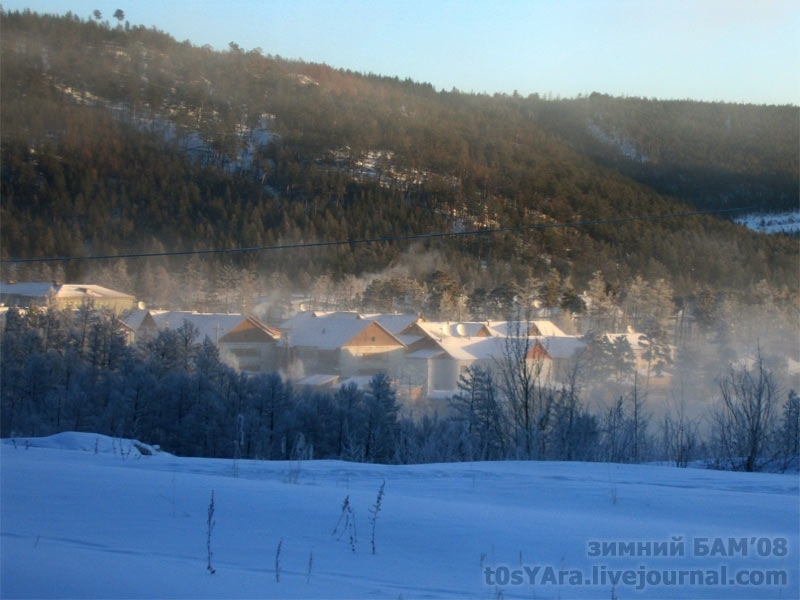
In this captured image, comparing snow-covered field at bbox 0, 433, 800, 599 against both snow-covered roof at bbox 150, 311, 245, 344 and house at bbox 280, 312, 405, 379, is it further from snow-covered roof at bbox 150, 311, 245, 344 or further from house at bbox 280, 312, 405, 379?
house at bbox 280, 312, 405, 379

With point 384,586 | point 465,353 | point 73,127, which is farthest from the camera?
point 73,127

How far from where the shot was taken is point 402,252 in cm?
2972

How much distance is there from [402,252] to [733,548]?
26.1 metres

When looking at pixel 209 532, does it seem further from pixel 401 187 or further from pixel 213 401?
pixel 401 187

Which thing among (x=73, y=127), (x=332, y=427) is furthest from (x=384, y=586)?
(x=73, y=127)

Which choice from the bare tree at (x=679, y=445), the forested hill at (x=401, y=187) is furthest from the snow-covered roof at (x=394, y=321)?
the bare tree at (x=679, y=445)

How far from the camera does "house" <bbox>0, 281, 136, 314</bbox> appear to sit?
2442 cm

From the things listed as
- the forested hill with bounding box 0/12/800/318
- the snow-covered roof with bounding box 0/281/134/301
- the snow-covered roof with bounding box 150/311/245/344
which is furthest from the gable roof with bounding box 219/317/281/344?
the snow-covered roof with bounding box 0/281/134/301

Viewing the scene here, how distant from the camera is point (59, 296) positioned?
25094 mm

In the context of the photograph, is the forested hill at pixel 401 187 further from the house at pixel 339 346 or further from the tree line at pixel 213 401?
the tree line at pixel 213 401

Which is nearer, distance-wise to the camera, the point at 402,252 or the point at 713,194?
the point at 713,194

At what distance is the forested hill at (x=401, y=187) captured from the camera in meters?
25.8

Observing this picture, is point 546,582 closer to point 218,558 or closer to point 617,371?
point 218,558

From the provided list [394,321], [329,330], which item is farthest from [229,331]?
[394,321]
